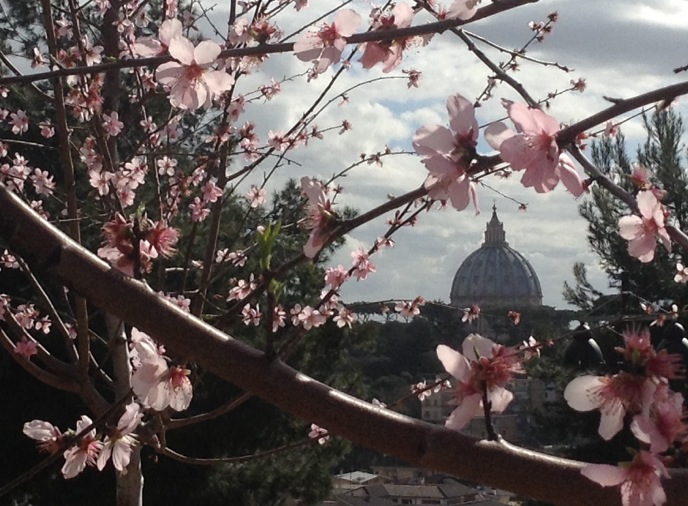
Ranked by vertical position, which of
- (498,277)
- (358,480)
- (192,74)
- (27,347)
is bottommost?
(192,74)

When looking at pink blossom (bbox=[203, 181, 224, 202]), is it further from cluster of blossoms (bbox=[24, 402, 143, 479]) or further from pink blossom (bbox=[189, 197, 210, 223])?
cluster of blossoms (bbox=[24, 402, 143, 479])

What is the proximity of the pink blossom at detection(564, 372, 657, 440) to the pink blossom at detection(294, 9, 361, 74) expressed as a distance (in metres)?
0.71

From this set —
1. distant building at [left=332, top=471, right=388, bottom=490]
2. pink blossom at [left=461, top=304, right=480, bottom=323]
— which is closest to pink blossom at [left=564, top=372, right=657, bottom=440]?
pink blossom at [left=461, top=304, right=480, bottom=323]

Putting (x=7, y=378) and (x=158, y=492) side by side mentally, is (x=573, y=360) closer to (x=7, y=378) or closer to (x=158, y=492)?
(x=158, y=492)

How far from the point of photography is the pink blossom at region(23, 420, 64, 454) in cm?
171

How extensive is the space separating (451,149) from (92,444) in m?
0.98

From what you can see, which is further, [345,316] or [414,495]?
[414,495]

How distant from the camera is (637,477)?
895 millimetres

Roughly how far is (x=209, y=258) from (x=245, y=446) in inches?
228

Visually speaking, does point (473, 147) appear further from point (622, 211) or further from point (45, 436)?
point (622, 211)

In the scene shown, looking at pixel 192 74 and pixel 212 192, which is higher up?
pixel 212 192

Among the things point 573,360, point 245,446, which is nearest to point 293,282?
point 245,446

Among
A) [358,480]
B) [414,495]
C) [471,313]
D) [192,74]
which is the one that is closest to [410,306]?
[471,313]

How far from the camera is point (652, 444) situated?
36.7 inches
